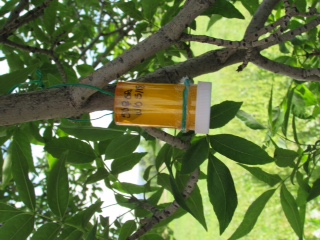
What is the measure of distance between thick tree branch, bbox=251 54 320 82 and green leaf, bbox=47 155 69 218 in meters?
0.50

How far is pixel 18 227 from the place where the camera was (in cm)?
85

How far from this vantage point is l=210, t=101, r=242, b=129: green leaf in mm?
823

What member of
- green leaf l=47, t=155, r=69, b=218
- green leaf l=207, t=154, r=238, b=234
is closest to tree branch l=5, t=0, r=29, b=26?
green leaf l=47, t=155, r=69, b=218

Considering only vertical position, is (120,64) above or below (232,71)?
below

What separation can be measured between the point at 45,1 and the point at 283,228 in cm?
285

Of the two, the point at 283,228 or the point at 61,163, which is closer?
the point at 61,163

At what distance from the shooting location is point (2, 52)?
4.73ft

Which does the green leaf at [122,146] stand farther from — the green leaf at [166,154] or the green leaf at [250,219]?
the green leaf at [250,219]

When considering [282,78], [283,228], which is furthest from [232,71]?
[283,228]

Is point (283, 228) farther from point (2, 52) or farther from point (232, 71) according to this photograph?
point (2, 52)

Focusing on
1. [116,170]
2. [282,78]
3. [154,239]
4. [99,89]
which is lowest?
[154,239]

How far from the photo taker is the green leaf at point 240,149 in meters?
0.79

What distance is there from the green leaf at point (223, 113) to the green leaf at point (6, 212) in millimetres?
476

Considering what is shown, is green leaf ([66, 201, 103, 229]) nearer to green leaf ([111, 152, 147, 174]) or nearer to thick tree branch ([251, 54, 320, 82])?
green leaf ([111, 152, 147, 174])
